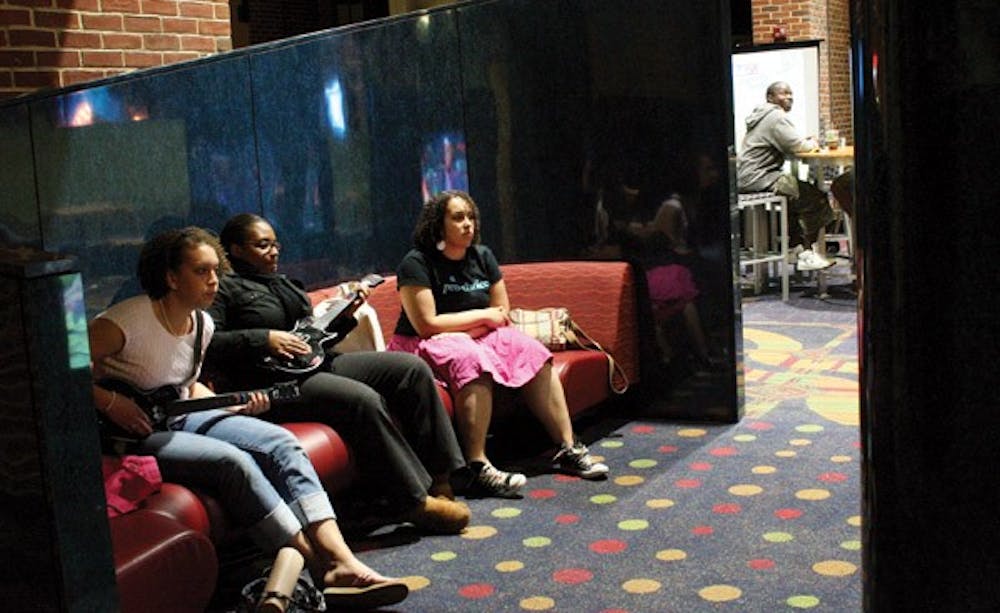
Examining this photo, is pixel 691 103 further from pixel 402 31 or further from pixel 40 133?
pixel 40 133

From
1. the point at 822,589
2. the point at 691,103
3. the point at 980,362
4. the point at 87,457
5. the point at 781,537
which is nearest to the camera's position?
the point at 980,362

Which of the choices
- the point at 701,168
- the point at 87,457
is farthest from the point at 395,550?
the point at 701,168

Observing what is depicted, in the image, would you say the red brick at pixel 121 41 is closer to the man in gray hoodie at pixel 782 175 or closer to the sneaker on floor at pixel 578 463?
the sneaker on floor at pixel 578 463

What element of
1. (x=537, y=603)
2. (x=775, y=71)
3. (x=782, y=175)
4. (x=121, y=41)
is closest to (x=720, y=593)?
(x=537, y=603)

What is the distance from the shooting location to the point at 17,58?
4.18 metres

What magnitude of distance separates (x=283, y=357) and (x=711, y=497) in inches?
60.5

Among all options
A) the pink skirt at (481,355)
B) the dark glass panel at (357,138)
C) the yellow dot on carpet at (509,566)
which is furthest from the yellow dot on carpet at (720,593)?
the dark glass panel at (357,138)

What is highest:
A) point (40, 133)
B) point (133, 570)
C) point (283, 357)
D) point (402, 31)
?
point (402, 31)

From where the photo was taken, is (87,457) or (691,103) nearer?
(87,457)

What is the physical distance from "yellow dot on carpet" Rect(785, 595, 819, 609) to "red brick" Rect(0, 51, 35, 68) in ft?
10.2

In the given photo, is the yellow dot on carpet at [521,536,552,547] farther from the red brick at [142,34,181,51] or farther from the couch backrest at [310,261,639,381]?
the red brick at [142,34,181,51]

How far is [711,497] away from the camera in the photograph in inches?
162

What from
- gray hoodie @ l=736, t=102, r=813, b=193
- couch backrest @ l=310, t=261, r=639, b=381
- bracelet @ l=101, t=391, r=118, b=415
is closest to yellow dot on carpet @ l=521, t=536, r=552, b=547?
bracelet @ l=101, t=391, r=118, b=415

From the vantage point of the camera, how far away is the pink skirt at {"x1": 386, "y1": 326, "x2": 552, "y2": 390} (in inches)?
172
